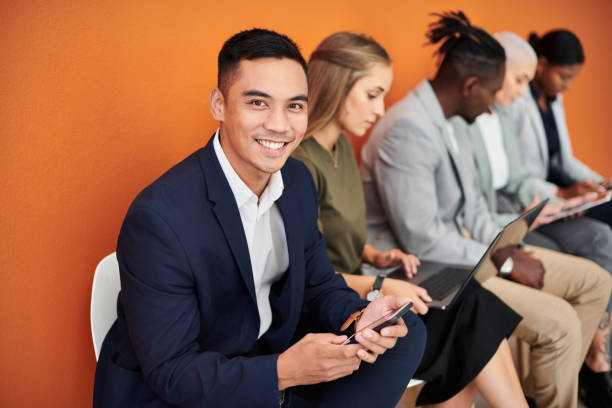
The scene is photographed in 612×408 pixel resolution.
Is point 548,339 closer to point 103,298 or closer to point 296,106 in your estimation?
point 296,106

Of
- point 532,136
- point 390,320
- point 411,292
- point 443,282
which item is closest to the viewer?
point 390,320

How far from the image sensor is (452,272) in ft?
6.51

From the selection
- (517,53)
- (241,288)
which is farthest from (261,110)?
(517,53)

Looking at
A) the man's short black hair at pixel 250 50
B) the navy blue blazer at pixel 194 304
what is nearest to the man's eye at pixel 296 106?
the man's short black hair at pixel 250 50

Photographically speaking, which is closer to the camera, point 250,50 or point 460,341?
point 250,50

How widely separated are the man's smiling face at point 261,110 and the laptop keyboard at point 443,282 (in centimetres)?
79

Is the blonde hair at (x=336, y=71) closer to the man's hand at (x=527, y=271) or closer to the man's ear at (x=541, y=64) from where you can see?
the man's hand at (x=527, y=271)

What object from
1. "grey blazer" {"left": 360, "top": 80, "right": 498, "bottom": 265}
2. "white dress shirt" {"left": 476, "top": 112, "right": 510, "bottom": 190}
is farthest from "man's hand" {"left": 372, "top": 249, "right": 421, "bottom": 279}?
"white dress shirt" {"left": 476, "top": 112, "right": 510, "bottom": 190}

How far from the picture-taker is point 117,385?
1.23 meters

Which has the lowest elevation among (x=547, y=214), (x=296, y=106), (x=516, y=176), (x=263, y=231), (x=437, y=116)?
(x=547, y=214)

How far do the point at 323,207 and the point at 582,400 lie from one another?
4.61ft

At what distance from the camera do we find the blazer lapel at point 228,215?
125 cm

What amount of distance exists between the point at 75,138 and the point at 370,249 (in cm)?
117

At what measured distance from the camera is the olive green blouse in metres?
1.91
